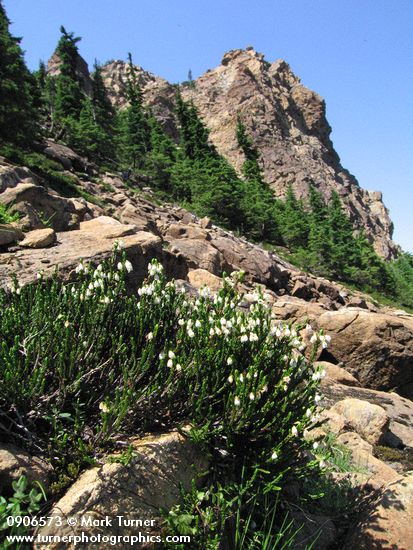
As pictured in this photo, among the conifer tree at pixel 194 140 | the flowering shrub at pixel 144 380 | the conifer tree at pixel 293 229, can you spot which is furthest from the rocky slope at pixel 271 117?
the flowering shrub at pixel 144 380

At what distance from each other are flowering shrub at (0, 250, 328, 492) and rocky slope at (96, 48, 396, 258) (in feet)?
301

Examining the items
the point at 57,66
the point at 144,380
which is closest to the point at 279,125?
the point at 57,66

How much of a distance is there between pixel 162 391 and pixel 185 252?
11968mm

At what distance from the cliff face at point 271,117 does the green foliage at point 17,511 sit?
93626mm

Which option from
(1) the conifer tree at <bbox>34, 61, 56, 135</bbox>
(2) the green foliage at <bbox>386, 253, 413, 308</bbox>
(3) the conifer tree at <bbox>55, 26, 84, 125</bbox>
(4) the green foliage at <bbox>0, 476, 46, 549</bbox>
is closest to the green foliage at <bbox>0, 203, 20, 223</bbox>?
(4) the green foliage at <bbox>0, 476, 46, 549</bbox>

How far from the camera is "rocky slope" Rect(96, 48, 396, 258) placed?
9731cm

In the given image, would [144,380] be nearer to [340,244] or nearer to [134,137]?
[134,137]

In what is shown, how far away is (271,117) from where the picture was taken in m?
102

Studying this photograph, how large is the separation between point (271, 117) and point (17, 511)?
365 feet

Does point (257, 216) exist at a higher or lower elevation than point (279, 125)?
lower

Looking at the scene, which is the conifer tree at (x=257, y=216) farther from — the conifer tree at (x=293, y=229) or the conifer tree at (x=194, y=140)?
the conifer tree at (x=194, y=140)

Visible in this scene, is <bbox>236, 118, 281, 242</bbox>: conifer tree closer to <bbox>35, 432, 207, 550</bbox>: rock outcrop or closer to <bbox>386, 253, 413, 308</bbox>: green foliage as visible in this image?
<bbox>386, 253, 413, 308</bbox>: green foliage

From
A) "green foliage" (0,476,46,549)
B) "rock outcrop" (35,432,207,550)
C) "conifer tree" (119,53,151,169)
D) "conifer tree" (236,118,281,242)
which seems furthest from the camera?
"conifer tree" (119,53,151,169)

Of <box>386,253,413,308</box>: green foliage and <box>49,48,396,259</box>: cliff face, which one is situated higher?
<box>49,48,396,259</box>: cliff face
